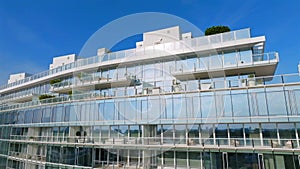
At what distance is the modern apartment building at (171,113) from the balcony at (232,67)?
0.07 m

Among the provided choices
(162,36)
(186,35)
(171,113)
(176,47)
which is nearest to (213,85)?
(171,113)

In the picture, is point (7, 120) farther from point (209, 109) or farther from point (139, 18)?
point (209, 109)

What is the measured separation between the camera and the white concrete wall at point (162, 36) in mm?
21719

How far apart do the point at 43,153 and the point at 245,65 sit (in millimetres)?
20384

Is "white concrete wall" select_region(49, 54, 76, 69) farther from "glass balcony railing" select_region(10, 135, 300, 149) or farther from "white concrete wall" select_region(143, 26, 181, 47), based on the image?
"glass balcony railing" select_region(10, 135, 300, 149)

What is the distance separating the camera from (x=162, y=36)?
870 inches

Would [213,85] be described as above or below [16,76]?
below

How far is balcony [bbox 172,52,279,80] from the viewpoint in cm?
1427

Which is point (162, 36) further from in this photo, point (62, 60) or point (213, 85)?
point (62, 60)

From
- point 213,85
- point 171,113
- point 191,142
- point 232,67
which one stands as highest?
point 232,67

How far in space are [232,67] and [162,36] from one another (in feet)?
31.1

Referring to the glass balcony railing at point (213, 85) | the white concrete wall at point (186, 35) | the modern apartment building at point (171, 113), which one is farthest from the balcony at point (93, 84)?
the white concrete wall at point (186, 35)

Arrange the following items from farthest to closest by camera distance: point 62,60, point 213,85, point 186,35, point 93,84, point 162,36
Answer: point 62,60
point 186,35
point 162,36
point 93,84
point 213,85

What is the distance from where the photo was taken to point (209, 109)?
12.7m
